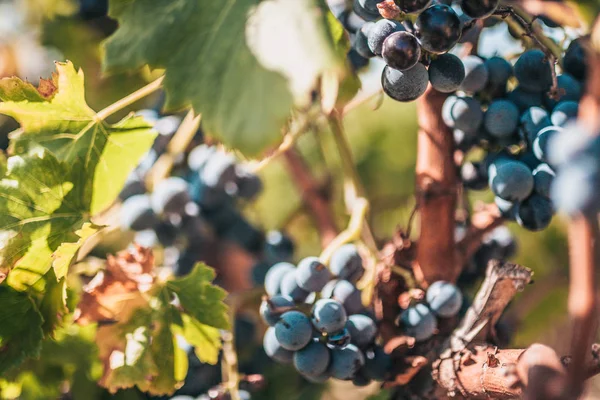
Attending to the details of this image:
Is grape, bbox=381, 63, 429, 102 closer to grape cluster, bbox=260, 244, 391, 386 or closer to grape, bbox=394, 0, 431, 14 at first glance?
grape, bbox=394, 0, 431, 14

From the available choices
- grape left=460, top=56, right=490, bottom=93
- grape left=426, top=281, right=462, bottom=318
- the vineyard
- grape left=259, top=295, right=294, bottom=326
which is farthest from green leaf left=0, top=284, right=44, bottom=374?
grape left=460, top=56, right=490, bottom=93

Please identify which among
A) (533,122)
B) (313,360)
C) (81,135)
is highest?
(533,122)

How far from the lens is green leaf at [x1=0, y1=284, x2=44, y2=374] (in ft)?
2.51

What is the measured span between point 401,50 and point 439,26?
0.14 feet

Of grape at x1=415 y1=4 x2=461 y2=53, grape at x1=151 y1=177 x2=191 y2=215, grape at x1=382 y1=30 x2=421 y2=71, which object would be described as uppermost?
grape at x1=415 y1=4 x2=461 y2=53

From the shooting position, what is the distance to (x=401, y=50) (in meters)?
0.64

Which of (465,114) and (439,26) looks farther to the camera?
(465,114)

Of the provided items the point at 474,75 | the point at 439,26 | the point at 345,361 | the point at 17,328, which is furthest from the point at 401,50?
the point at 17,328

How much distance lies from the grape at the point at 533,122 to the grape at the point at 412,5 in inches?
8.8

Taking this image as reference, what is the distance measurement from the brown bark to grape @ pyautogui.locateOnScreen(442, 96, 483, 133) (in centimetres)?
5

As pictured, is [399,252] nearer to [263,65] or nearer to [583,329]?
[263,65]

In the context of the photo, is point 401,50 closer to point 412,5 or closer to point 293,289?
point 412,5

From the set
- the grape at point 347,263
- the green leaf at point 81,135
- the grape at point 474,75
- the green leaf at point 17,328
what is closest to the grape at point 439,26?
the grape at point 474,75

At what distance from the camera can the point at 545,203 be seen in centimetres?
75
